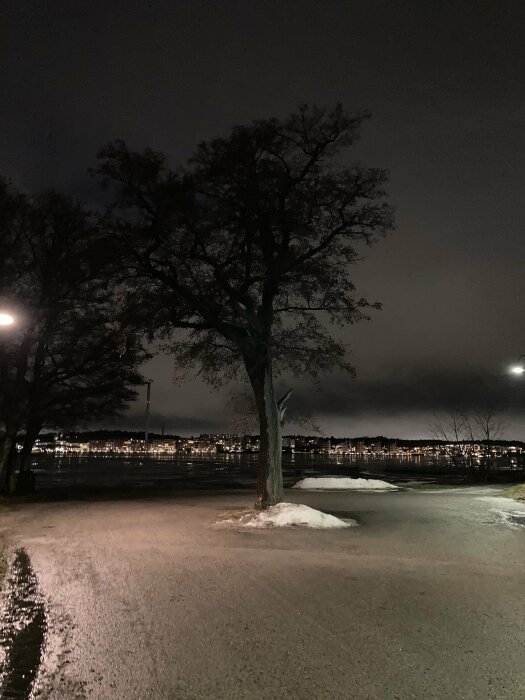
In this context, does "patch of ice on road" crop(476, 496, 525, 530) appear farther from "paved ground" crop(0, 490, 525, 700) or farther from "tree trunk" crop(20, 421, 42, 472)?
"tree trunk" crop(20, 421, 42, 472)

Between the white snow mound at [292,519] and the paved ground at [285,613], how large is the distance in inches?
30.7

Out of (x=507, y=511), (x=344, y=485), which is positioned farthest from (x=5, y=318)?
(x=344, y=485)

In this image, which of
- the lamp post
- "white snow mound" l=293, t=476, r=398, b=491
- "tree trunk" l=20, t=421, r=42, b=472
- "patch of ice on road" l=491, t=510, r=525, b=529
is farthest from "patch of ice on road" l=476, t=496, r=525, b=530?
"tree trunk" l=20, t=421, r=42, b=472

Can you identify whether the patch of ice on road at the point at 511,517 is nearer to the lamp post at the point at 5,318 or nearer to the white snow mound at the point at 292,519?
the white snow mound at the point at 292,519

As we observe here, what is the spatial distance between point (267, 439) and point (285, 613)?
9.41 metres

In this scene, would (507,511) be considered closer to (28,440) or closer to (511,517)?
(511,517)

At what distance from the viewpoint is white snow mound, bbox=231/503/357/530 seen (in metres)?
13.2

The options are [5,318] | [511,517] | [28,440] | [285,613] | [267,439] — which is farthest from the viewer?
[28,440]

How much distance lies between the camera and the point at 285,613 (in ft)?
21.1

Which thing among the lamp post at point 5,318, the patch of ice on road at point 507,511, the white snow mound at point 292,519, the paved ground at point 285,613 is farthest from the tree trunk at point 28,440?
the patch of ice on road at point 507,511

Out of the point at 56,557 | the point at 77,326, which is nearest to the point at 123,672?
the point at 56,557

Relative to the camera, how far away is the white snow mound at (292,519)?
13219 millimetres

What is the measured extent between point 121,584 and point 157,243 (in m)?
10.2

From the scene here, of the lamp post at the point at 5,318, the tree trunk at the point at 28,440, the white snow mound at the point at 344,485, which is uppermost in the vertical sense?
the lamp post at the point at 5,318
